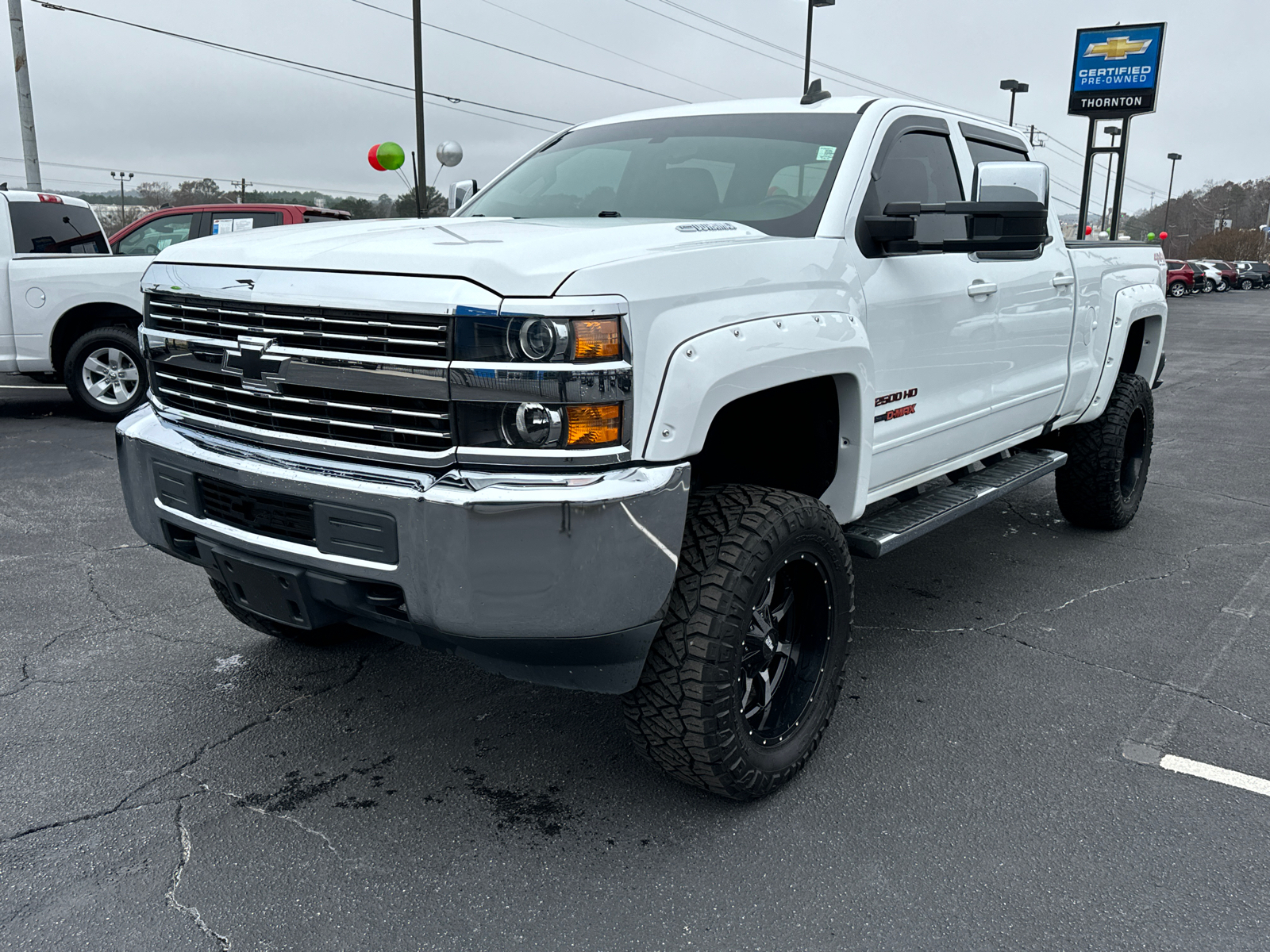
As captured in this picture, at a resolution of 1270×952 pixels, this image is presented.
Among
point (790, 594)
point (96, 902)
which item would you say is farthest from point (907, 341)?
point (96, 902)

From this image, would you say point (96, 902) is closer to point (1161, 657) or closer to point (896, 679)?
point (896, 679)

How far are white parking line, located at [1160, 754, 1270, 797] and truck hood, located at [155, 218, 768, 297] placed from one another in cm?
202

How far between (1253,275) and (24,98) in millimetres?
57250

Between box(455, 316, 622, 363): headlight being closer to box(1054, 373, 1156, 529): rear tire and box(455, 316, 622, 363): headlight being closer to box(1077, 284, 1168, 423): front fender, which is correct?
box(1077, 284, 1168, 423): front fender

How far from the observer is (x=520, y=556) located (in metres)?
2.29

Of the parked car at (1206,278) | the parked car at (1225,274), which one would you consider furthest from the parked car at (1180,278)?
the parked car at (1225,274)

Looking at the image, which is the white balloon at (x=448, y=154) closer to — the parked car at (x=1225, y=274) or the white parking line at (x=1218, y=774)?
the white parking line at (x=1218, y=774)

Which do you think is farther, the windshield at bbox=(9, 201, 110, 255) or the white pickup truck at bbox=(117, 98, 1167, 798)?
the windshield at bbox=(9, 201, 110, 255)

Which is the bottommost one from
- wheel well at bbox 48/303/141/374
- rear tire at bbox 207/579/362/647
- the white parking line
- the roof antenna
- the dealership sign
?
the white parking line

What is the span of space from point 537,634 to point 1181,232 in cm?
14260

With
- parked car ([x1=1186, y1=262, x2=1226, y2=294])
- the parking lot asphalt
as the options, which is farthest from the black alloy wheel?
parked car ([x1=1186, y1=262, x2=1226, y2=294])

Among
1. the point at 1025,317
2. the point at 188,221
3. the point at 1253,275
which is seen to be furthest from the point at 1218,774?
the point at 1253,275

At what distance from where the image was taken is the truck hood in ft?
7.68

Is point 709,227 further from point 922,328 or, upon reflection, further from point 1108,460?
point 1108,460
